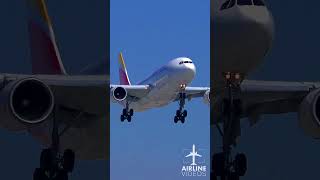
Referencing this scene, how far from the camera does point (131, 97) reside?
3794cm

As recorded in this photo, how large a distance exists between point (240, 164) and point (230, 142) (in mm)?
1134

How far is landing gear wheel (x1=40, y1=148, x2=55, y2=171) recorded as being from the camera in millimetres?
25500

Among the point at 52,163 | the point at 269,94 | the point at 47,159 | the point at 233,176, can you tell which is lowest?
the point at 233,176

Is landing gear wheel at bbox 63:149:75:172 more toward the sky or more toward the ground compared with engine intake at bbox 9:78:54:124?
more toward the ground

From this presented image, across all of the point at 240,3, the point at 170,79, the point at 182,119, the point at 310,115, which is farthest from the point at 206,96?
the point at 170,79

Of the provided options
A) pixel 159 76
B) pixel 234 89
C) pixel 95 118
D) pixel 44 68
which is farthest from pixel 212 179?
pixel 159 76

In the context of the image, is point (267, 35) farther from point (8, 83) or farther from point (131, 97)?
point (131, 97)

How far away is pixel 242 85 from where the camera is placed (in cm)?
2541

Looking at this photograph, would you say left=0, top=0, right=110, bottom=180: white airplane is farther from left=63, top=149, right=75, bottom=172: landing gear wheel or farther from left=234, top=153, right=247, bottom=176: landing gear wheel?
left=234, top=153, right=247, bottom=176: landing gear wheel

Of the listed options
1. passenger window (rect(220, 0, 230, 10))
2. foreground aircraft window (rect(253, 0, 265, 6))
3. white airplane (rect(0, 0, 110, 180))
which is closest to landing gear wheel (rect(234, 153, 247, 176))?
white airplane (rect(0, 0, 110, 180))

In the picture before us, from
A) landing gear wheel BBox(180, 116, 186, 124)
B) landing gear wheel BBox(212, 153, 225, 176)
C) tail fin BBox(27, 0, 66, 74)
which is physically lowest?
landing gear wheel BBox(212, 153, 225, 176)

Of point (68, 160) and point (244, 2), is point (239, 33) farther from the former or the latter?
point (68, 160)

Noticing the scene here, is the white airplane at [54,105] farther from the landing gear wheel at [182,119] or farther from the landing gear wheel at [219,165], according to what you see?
the landing gear wheel at [182,119]

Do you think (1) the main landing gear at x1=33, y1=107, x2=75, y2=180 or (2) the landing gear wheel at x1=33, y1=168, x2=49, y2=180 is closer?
(1) the main landing gear at x1=33, y1=107, x2=75, y2=180
